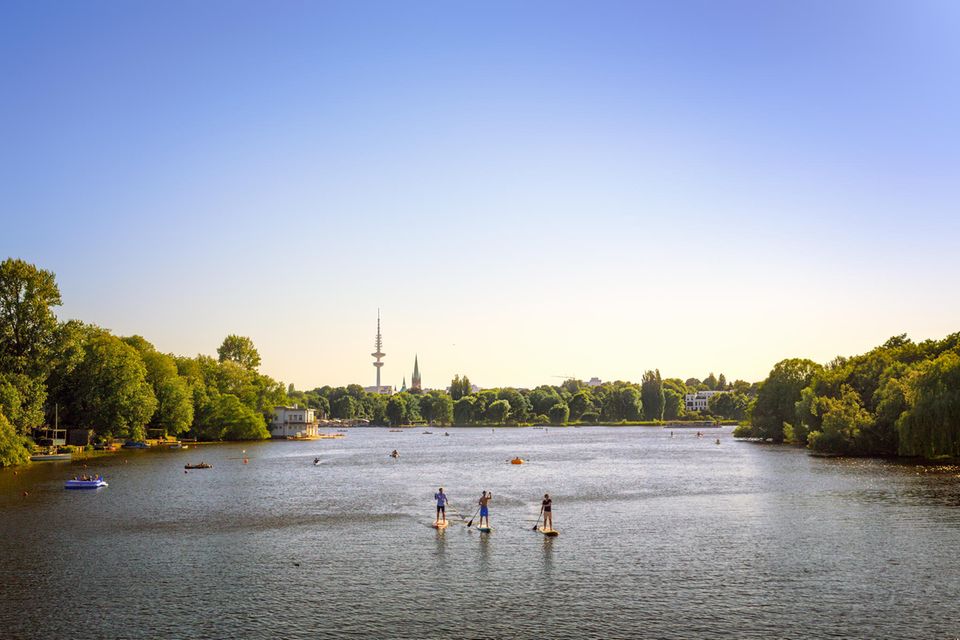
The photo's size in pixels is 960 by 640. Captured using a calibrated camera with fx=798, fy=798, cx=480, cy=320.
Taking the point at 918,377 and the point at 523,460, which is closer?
the point at 918,377

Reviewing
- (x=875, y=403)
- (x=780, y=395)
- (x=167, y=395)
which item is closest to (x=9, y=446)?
(x=167, y=395)

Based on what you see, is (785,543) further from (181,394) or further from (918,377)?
(181,394)

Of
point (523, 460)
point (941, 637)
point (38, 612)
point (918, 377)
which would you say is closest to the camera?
point (941, 637)

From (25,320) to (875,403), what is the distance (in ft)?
456

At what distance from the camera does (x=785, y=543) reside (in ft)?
173

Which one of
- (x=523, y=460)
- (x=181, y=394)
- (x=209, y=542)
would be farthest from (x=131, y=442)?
(x=209, y=542)

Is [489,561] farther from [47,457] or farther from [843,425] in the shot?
[47,457]

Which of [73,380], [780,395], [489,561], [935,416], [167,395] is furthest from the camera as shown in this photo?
[780,395]

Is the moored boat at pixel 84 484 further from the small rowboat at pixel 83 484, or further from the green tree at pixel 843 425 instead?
the green tree at pixel 843 425

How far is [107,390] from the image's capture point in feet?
491

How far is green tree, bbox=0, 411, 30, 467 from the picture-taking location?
106m

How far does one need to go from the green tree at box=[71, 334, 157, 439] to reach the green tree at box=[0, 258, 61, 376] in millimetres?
17725

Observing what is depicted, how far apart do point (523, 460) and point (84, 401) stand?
82.5 metres

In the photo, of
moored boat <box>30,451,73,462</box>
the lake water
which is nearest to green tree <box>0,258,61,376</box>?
moored boat <box>30,451,73,462</box>
